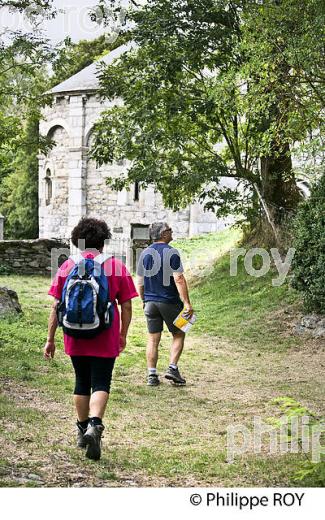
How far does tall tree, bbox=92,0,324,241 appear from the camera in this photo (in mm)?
14031

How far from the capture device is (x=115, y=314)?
5559mm

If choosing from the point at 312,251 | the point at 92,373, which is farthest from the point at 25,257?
the point at 92,373

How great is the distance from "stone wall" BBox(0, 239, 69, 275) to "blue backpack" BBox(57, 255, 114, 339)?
17160 mm

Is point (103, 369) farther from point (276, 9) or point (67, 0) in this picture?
point (67, 0)

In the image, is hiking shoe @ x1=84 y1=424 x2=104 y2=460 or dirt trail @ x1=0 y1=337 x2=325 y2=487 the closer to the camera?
dirt trail @ x1=0 y1=337 x2=325 y2=487

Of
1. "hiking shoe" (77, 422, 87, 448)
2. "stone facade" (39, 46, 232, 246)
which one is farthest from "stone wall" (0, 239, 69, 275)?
"hiking shoe" (77, 422, 87, 448)

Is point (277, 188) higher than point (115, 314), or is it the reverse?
point (277, 188)

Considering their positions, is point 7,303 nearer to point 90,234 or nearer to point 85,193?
point 90,234

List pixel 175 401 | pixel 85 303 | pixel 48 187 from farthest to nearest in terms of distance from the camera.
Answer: pixel 48 187 → pixel 175 401 → pixel 85 303

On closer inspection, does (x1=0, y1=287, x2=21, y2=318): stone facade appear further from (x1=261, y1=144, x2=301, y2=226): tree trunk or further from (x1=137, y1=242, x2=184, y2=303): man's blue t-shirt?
(x1=261, y1=144, x2=301, y2=226): tree trunk

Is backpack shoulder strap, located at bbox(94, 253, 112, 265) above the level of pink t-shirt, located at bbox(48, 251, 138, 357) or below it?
above

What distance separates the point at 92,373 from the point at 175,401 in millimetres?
2598

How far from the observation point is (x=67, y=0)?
1445cm

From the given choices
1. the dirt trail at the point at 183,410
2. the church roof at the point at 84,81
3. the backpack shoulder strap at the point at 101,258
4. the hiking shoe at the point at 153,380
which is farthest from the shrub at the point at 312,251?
the church roof at the point at 84,81
